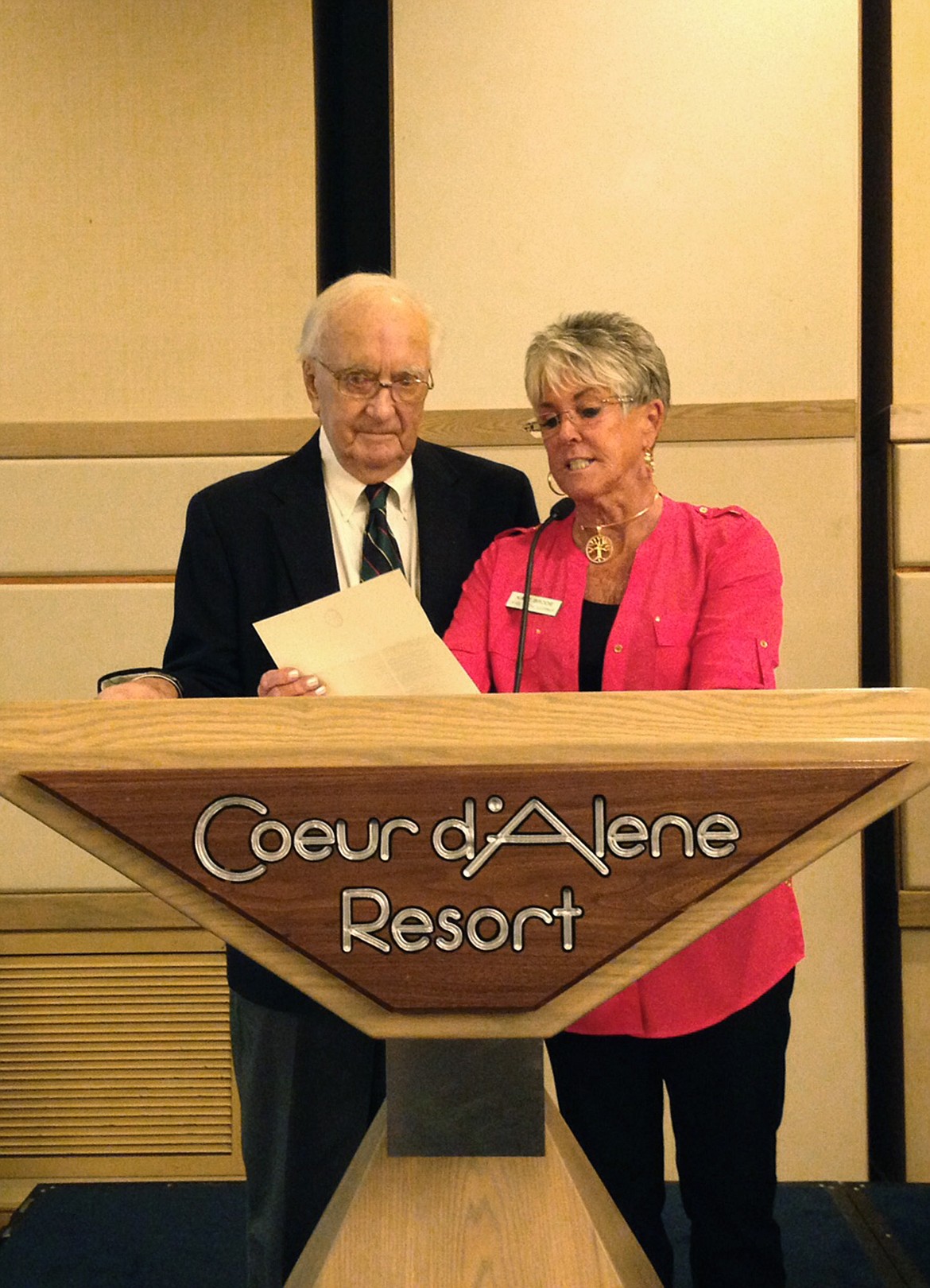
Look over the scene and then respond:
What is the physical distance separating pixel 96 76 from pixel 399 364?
156cm

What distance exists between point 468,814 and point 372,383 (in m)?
0.94

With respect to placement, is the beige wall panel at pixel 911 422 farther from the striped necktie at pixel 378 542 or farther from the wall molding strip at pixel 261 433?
the striped necktie at pixel 378 542

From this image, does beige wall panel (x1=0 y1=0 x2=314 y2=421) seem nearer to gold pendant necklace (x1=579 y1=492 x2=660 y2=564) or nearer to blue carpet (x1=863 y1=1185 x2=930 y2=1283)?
gold pendant necklace (x1=579 y1=492 x2=660 y2=564)

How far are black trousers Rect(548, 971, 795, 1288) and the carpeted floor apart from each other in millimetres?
815

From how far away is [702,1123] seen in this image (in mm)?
1517

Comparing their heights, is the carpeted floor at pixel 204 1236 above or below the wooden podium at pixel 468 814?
below

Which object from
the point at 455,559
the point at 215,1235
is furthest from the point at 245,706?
the point at 215,1235

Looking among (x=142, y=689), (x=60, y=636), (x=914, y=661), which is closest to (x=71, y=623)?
(x=60, y=636)

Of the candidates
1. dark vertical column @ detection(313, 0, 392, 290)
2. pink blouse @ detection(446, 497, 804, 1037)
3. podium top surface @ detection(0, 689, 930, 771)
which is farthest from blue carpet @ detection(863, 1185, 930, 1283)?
dark vertical column @ detection(313, 0, 392, 290)

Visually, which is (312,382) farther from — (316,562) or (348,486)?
(316,562)

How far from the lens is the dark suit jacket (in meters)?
1.71

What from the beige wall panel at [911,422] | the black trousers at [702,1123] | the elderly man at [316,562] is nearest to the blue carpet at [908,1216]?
the black trousers at [702,1123]

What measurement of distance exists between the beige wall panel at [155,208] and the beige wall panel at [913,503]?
4.25ft

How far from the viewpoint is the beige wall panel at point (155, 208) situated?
9.10ft
